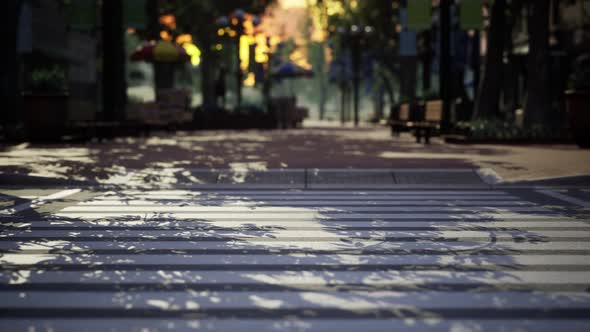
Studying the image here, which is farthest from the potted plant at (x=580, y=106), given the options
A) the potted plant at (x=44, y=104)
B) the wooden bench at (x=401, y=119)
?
the potted plant at (x=44, y=104)

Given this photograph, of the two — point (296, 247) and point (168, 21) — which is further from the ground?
point (168, 21)

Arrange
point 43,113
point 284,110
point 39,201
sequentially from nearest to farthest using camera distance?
1. point 39,201
2. point 43,113
3. point 284,110

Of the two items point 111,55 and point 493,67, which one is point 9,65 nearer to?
point 111,55

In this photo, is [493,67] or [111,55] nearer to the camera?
[493,67]

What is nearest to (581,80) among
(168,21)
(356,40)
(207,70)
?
(168,21)

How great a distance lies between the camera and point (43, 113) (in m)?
24.6

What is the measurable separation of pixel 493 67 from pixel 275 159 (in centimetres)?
1328

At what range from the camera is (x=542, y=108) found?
1049 inches

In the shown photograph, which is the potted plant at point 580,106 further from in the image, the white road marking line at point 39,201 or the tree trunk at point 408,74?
the tree trunk at point 408,74

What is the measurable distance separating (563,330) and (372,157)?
1394 centimetres

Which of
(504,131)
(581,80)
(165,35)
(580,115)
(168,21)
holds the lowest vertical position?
(504,131)

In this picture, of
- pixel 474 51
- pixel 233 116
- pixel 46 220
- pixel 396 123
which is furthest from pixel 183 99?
pixel 46 220

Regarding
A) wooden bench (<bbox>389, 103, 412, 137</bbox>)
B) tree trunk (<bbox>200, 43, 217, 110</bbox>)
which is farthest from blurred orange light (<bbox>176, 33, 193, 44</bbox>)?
wooden bench (<bbox>389, 103, 412, 137</bbox>)

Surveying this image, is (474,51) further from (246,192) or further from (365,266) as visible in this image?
(365,266)
